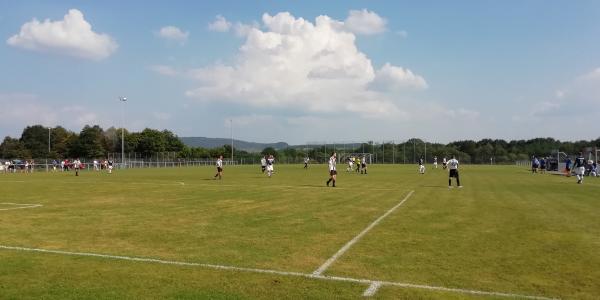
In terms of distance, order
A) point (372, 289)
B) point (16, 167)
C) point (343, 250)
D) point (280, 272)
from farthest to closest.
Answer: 1. point (16, 167)
2. point (343, 250)
3. point (280, 272)
4. point (372, 289)

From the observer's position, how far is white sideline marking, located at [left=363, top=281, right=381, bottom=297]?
6055 millimetres

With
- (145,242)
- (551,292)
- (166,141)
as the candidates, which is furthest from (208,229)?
(166,141)

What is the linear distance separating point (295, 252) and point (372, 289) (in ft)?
8.16

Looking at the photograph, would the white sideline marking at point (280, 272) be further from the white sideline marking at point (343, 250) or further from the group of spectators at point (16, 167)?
the group of spectators at point (16, 167)

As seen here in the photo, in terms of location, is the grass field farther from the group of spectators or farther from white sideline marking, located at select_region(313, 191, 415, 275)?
the group of spectators

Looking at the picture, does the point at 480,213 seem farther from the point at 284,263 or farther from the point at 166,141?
the point at 166,141

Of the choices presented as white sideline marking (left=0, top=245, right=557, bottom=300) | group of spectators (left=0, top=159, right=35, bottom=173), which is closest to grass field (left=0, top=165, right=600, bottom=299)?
white sideline marking (left=0, top=245, right=557, bottom=300)

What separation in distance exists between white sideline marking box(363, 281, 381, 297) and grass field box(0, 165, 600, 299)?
0.05m

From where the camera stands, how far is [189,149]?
11644 centimetres

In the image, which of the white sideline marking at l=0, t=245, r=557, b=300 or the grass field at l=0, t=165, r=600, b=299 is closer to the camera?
the white sideline marking at l=0, t=245, r=557, b=300

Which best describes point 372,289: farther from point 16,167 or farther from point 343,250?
point 16,167

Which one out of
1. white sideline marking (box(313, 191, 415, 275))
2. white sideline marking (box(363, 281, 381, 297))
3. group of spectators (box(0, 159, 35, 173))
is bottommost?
white sideline marking (box(363, 281, 381, 297))

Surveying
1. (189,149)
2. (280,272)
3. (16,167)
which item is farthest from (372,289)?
(189,149)

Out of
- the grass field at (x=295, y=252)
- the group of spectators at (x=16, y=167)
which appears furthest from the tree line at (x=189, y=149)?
the grass field at (x=295, y=252)
